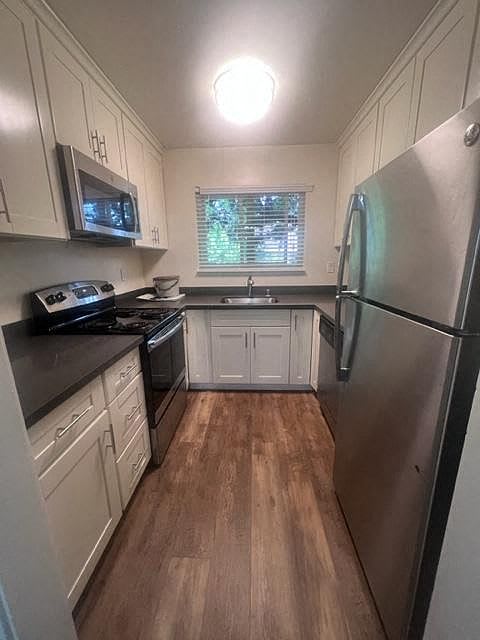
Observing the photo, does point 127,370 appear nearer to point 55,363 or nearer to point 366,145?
point 55,363

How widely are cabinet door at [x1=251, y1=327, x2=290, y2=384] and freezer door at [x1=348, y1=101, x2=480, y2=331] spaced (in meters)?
1.55

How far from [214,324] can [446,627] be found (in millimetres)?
2141

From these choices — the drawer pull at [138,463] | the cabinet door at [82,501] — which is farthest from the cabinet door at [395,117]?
the drawer pull at [138,463]

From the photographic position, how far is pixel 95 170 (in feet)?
4.73

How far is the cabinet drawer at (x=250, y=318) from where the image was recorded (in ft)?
8.11

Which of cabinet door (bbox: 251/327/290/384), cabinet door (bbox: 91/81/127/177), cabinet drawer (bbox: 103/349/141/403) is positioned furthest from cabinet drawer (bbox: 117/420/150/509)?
cabinet door (bbox: 91/81/127/177)

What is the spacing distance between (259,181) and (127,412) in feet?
8.10

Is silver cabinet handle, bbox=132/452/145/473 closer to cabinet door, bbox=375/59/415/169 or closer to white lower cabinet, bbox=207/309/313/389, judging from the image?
white lower cabinet, bbox=207/309/313/389

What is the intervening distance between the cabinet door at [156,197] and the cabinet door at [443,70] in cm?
201

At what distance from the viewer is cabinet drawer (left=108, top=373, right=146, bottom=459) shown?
124 centimetres

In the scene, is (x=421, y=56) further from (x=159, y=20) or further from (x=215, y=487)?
(x=215, y=487)

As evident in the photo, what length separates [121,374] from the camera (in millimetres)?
1289

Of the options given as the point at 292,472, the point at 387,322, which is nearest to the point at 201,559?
the point at 292,472

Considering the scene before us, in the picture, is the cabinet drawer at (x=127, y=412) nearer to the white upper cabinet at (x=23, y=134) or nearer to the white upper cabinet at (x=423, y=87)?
the white upper cabinet at (x=23, y=134)
